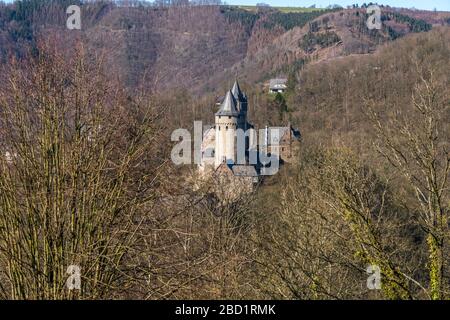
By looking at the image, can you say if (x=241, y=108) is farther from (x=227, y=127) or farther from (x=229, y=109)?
(x=227, y=127)

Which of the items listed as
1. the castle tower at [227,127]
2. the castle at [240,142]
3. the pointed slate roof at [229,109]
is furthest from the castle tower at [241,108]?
the castle tower at [227,127]

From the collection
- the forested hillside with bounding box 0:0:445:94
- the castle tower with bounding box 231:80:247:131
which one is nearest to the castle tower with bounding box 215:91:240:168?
the castle tower with bounding box 231:80:247:131

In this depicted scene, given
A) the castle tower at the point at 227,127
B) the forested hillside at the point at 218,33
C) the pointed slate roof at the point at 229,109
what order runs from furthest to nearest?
the forested hillside at the point at 218,33 < the pointed slate roof at the point at 229,109 < the castle tower at the point at 227,127

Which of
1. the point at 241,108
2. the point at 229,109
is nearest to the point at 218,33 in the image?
the point at 241,108

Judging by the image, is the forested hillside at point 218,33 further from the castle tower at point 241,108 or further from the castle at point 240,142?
the castle at point 240,142

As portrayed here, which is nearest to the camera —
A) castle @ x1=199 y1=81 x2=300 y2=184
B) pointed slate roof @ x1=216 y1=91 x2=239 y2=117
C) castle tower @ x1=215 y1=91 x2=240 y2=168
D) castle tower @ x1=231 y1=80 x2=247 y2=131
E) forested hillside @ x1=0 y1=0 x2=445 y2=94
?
castle @ x1=199 y1=81 x2=300 y2=184

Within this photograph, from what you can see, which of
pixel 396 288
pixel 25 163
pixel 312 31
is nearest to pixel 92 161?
pixel 25 163

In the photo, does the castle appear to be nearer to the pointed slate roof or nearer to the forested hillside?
the pointed slate roof

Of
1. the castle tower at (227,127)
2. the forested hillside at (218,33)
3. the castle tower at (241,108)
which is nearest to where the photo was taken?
the castle tower at (227,127)
